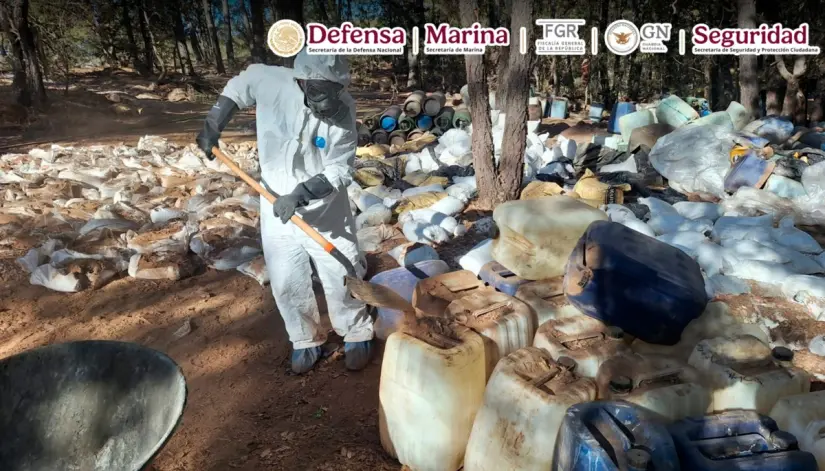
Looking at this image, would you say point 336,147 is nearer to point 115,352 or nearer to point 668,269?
point 115,352

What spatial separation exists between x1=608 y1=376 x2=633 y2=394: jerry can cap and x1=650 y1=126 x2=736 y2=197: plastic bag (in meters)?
4.47

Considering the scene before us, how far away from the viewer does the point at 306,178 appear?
2.90 m

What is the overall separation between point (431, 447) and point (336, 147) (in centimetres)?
153

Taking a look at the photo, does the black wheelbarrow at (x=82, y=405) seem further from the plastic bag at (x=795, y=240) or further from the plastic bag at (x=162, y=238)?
the plastic bag at (x=795, y=240)

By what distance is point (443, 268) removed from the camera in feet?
11.5

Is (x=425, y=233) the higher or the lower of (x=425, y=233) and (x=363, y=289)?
the lower

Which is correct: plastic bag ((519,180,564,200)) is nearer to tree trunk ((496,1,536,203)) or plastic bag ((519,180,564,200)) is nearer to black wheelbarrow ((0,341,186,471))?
tree trunk ((496,1,536,203))

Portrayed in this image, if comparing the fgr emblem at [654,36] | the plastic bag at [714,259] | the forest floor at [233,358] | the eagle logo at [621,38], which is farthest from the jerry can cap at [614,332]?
the fgr emblem at [654,36]

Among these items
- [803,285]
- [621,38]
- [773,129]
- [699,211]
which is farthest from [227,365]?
[621,38]

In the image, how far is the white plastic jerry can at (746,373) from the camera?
178 cm

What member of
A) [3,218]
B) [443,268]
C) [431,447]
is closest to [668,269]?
[431,447]

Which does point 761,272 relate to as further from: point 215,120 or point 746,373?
point 215,120

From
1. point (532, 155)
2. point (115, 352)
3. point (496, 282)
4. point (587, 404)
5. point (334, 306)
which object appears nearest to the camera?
point (587, 404)

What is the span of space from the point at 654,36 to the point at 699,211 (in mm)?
10193
